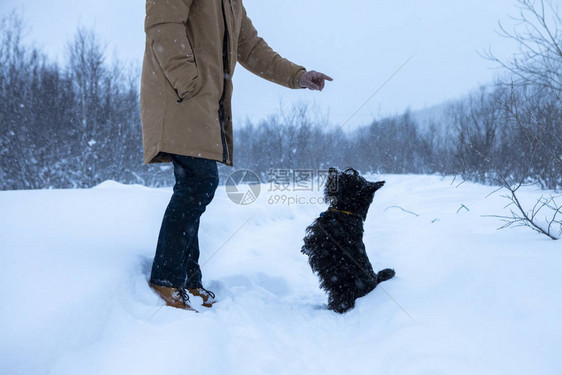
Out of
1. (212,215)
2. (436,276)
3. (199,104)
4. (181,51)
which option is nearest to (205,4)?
(181,51)

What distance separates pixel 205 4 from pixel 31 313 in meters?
1.67

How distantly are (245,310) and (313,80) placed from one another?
168 cm

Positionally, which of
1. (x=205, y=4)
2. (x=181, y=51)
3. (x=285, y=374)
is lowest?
(x=285, y=374)

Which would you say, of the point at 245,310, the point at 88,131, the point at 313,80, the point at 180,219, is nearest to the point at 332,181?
the point at 313,80

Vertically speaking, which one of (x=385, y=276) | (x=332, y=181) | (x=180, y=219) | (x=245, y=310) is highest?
(x=332, y=181)

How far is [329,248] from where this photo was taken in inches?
91.4

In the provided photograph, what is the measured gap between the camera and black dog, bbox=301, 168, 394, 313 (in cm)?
219

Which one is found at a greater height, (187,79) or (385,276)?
(187,79)

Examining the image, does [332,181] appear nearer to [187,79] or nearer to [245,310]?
[245,310]

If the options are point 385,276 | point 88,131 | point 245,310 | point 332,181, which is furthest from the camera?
point 88,131

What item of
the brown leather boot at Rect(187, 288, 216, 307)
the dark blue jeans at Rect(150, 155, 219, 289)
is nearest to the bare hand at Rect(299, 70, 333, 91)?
the dark blue jeans at Rect(150, 155, 219, 289)

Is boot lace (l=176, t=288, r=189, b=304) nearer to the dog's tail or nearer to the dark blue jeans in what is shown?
the dark blue jeans

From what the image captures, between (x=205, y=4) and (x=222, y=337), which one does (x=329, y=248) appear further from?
(x=205, y=4)

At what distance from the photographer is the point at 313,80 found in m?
2.34
